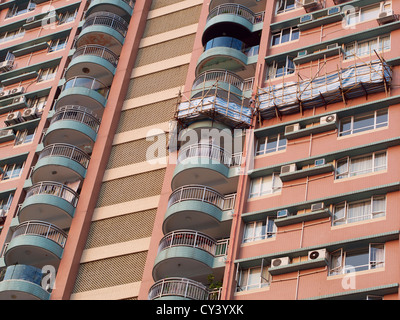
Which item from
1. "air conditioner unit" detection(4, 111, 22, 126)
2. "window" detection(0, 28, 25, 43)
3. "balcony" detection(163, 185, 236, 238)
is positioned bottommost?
"balcony" detection(163, 185, 236, 238)

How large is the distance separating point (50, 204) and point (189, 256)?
32.9ft

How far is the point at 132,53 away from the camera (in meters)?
52.0

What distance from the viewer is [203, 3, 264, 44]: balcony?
1863 inches

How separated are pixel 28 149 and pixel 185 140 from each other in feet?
39.3

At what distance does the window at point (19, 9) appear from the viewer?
6325cm

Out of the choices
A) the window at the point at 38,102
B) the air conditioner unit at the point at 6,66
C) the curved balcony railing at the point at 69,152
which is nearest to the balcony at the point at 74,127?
the curved balcony railing at the point at 69,152

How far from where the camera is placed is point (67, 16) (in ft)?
196

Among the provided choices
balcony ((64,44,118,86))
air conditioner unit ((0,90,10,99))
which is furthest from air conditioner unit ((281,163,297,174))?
air conditioner unit ((0,90,10,99))

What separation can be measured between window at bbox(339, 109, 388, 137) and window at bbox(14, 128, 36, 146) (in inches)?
842

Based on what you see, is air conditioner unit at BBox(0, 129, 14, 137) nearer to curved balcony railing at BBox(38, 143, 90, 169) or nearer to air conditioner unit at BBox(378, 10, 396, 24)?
curved balcony railing at BBox(38, 143, 90, 169)

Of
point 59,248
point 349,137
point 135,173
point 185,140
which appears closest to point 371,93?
point 349,137

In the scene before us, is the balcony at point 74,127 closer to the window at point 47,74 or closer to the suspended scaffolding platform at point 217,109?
the suspended scaffolding platform at point 217,109

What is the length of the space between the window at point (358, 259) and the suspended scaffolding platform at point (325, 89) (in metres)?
9.11

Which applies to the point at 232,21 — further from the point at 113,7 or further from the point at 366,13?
the point at 113,7
